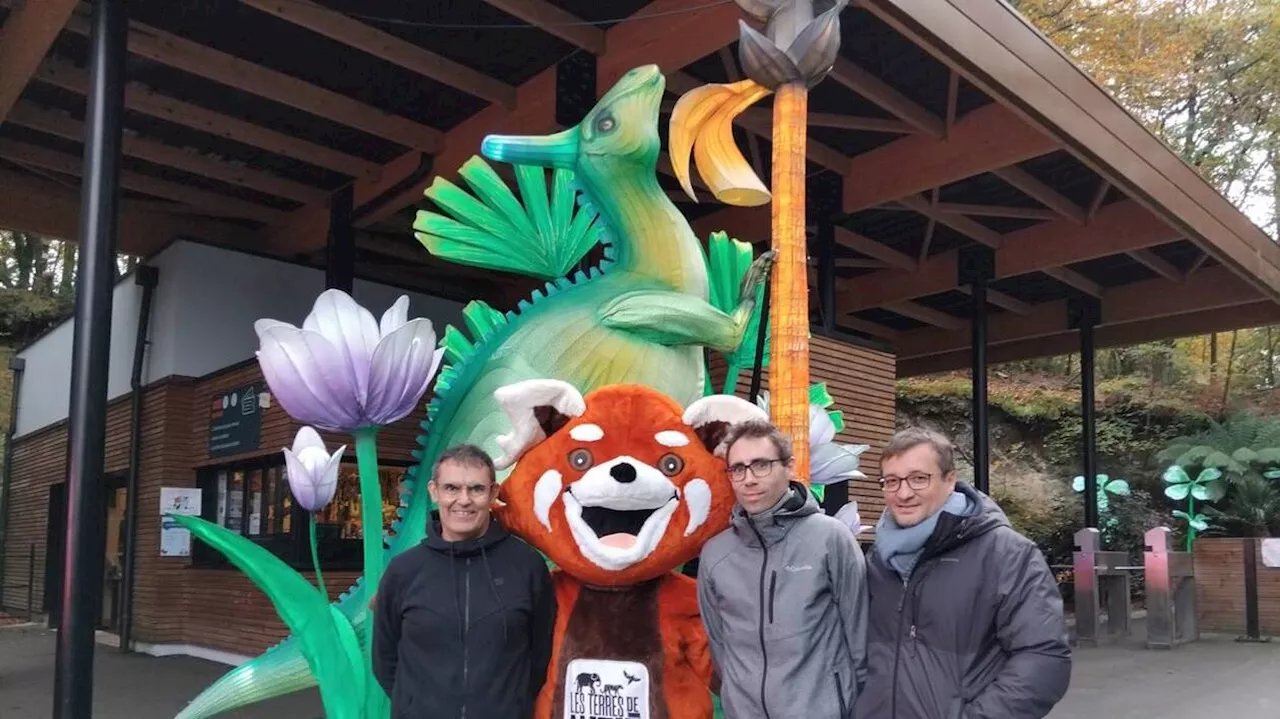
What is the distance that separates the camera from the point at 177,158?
836 cm

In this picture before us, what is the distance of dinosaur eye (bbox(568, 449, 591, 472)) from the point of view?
3.09 meters

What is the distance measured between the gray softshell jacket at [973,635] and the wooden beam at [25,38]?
17.4ft

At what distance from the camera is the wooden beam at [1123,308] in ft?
35.3

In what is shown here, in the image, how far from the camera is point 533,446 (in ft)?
10.5

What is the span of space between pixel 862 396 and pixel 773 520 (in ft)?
21.0

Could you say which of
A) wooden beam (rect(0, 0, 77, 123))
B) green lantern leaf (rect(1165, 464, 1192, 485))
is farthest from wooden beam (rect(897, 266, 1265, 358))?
wooden beam (rect(0, 0, 77, 123))

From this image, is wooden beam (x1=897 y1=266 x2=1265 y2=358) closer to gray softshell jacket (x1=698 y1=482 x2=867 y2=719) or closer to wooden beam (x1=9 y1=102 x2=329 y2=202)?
wooden beam (x1=9 y1=102 x2=329 y2=202)

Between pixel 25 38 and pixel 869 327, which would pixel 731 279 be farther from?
pixel 869 327

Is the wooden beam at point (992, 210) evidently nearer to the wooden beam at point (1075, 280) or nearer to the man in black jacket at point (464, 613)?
the wooden beam at point (1075, 280)

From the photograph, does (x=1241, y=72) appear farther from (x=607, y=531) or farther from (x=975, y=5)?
(x=607, y=531)

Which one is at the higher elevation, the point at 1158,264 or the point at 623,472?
the point at 1158,264

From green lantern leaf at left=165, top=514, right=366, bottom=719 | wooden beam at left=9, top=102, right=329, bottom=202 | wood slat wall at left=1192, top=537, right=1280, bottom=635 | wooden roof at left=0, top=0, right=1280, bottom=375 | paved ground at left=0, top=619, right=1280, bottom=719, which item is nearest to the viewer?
green lantern leaf at left=165, top=514, right=366, bottom=719

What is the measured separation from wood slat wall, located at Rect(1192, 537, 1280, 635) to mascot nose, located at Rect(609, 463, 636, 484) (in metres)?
11.1

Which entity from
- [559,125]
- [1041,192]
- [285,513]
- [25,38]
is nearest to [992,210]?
[1041,192]
